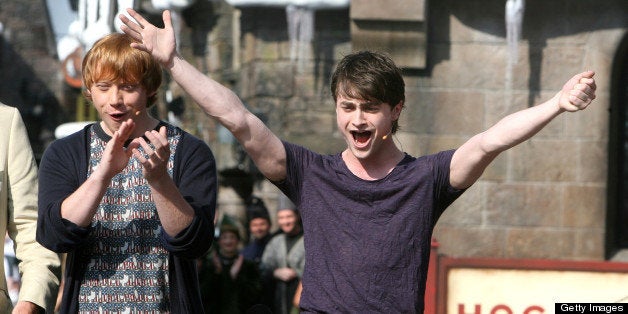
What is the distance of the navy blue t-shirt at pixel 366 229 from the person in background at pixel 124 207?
1.03 ft

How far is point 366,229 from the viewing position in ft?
13.5

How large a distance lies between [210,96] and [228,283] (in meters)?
4.75

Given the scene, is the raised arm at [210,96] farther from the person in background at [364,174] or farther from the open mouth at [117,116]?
the open mouth at [117,116]

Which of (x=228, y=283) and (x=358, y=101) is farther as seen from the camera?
(x=228, y=283)

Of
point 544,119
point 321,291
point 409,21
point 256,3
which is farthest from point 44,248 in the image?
point 256,3

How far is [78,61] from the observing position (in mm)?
13305

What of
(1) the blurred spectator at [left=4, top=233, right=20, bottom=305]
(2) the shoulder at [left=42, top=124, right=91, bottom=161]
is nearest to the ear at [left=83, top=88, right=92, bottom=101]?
(2) the shoulder at [left=42, top=124, right=91, bottom=161]

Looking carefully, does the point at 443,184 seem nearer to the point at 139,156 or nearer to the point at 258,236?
the point at 139,156

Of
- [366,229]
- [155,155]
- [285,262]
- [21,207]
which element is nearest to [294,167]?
[366,229]

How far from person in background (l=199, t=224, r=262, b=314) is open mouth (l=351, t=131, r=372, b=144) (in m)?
4.50

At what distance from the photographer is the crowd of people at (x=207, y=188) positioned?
13.1ft

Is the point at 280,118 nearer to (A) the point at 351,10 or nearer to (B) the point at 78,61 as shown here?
(A) the point at 351,10

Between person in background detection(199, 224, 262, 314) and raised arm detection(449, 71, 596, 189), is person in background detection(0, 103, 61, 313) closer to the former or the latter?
raised arm detection(449, 71, 596, 189)

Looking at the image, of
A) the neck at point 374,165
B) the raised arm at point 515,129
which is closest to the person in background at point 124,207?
the neck at point 374,165
